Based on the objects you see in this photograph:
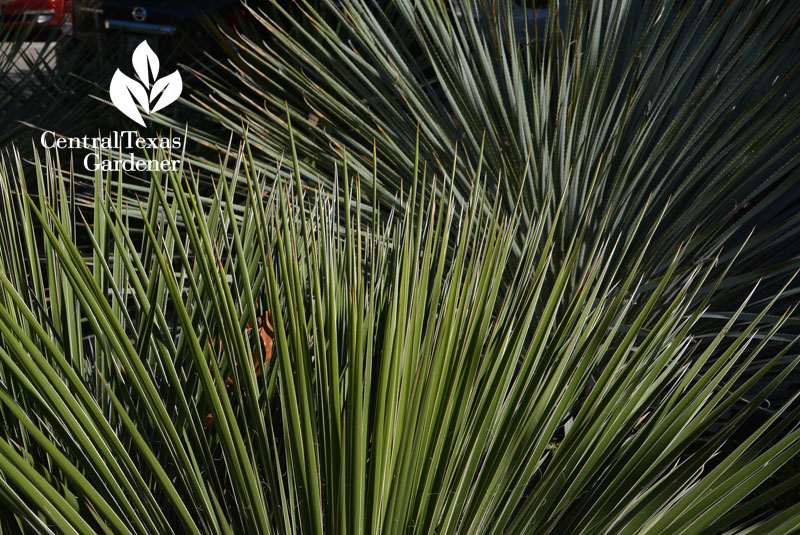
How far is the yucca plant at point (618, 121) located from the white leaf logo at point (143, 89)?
44cm

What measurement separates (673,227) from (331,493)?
1.15m

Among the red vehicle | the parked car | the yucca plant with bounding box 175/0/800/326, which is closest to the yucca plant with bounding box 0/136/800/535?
the yucca plant with bounding box 175/0/800/326

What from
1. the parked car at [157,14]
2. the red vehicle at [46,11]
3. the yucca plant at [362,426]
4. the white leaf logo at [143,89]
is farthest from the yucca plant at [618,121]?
the red vehicle at [46,11]

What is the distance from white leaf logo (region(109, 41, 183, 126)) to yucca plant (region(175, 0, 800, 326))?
44 cm

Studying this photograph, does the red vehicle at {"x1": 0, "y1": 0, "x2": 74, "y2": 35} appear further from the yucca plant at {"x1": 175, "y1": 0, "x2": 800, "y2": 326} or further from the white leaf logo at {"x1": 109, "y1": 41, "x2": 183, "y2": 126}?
the yucca plant at {"x1": 175, "y1": 0, "x2": 800, "y2": 326}

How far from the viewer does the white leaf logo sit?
2.16 m

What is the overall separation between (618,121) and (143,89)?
146 centimetres

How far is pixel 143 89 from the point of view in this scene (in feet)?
7.66

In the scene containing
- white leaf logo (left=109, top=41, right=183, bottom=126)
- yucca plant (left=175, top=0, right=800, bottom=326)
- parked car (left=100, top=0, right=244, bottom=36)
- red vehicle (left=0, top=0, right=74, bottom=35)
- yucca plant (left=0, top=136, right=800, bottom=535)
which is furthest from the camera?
red vehicle (left=0, top=0, right=74, bottom=35)

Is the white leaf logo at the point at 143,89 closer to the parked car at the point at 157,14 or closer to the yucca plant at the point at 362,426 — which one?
the parked car at the point at 157,14

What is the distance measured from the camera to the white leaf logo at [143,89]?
2.16m

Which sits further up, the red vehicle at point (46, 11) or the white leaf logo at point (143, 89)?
the red vehicle at point (46, 11)

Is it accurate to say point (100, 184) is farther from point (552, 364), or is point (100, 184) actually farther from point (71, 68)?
Result: point (71, 68)

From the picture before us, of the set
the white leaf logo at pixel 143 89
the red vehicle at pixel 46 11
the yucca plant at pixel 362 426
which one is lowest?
the yucca plant at pixel 362 426
